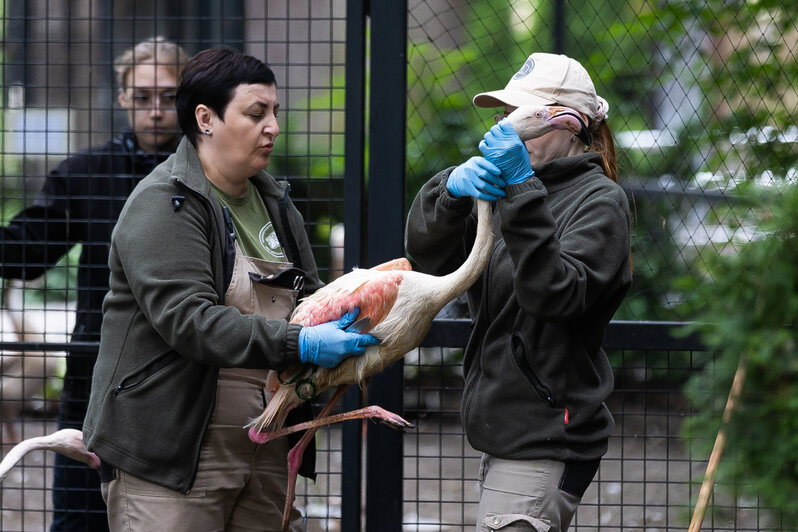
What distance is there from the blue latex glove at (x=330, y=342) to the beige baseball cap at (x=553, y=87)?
0.96 m

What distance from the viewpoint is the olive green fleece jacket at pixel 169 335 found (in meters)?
3.05

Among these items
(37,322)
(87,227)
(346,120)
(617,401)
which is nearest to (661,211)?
(617,401)

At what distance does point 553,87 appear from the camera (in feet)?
10.6

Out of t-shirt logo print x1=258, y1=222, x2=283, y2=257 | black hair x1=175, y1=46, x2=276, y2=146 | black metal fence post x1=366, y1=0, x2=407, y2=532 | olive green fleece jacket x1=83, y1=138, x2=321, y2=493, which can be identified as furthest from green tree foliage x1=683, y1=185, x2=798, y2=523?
black metal fence post x1=366, y1=0, x2=407, y2=532

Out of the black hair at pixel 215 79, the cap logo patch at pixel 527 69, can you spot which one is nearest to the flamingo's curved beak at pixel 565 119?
the cap logo patch at pixel 527 69

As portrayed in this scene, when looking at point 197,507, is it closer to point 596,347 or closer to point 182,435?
point 182,435

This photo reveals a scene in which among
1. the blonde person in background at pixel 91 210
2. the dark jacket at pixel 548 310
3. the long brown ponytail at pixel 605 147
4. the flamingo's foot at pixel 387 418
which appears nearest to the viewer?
the dark jacket at pixel 548 310

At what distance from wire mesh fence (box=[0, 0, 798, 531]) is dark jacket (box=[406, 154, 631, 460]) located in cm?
35

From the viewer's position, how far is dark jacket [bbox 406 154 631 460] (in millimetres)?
2914

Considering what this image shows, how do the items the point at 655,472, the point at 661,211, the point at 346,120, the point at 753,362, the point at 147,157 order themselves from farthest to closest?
the point at 655,472
the point at 661,211
the point at 147,157
the point at 346,120
the point at 753,362

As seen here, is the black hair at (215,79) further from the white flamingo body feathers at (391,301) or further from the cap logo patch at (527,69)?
the cap logo patch at (527,69)

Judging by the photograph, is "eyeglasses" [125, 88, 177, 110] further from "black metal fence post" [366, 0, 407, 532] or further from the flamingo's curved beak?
the flamingo's curved beak

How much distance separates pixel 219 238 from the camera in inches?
128

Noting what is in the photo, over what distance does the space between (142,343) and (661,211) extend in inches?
159
